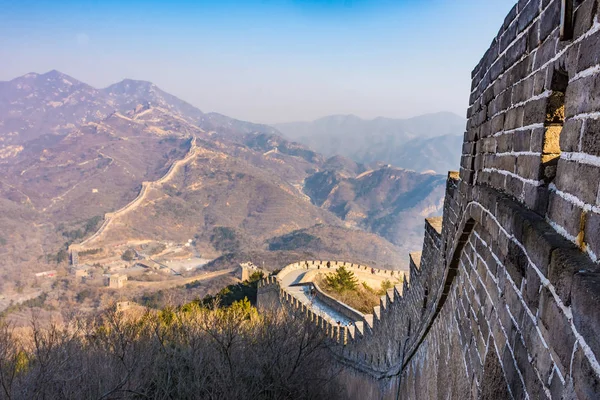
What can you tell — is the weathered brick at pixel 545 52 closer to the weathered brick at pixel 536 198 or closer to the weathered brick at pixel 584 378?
the weathered brick at pixel 536 198

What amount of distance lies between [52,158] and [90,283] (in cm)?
10740

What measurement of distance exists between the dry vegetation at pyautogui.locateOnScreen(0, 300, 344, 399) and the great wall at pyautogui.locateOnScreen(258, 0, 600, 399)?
744cm

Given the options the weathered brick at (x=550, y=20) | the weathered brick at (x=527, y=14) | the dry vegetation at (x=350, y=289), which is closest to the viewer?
the weathered brick at (x=550, y=20)

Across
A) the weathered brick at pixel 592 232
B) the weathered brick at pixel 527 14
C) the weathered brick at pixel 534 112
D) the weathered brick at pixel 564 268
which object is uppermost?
the weathered brick at pixel 527 14

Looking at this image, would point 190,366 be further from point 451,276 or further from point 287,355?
point 451,276

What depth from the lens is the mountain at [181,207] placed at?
82.3 m

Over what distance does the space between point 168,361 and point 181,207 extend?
335 ft

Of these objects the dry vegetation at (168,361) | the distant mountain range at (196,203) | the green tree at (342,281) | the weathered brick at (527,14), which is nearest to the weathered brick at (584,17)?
the weathered brick at (527,14)

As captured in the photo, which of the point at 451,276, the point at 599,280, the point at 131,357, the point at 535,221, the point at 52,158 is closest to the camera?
the point at 599,280

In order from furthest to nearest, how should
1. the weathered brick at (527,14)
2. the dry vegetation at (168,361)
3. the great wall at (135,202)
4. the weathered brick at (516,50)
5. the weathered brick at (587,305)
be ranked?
1. the great wall at (135,202)
2. the dry vegetation at (168,361)
3. the weathered brick at (516,50)
4. the weathered brick at (527,14)
5. the weathered brick at (587,305)

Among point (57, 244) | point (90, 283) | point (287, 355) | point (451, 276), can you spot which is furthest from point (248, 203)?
point (451, 276)

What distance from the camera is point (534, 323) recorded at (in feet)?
4.52

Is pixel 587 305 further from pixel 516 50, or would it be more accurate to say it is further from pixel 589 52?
pixel 516 50

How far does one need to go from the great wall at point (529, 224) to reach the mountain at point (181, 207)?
56.0 m
